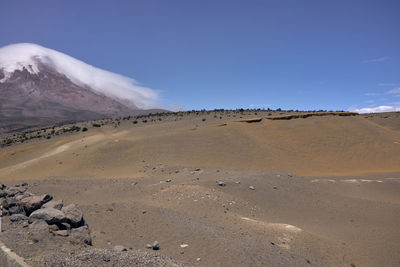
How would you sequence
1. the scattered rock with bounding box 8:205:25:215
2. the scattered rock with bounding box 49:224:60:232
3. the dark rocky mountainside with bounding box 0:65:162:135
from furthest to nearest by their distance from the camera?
the dark rocky mountainside with bounding box 0:65:162:135, the scattered rock with bounding box 8:205:25:215, the scattered rock with bounding box 49:224:60:232

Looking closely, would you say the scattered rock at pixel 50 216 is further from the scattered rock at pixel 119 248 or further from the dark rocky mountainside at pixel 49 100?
the dark rocky mountainside at pixel 49 100

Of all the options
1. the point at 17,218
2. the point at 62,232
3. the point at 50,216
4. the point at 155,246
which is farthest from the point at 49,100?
the point at 155,246

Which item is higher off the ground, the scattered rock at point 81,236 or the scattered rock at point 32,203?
the scattered rock at point 32,203

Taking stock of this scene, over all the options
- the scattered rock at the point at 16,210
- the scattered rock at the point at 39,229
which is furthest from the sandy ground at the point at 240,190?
Result: the scattered rock at the point at 16,210

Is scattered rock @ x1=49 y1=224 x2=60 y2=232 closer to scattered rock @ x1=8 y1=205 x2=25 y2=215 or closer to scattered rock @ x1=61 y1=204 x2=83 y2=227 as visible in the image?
scattered rock @ x1=61 y1=204 x2=83 y2=227

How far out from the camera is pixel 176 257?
538 cm

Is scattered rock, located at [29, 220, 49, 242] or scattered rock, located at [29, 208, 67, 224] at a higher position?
scattered rock, located at [29, 208, 67, 224]

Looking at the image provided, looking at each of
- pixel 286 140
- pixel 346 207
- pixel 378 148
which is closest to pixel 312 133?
pixel 286 140

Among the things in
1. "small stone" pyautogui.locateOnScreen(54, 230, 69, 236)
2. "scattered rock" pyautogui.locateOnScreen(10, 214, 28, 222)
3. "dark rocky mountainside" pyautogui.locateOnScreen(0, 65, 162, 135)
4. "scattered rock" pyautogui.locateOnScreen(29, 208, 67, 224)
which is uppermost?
"dark rocky mountainside" pyautogui.locateOnScreen(0, 65, 162, 135)

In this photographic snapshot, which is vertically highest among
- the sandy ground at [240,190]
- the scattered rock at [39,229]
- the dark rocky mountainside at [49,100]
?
the dark rocky mountainside at [49,100]

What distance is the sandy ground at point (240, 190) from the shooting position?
20.9ft

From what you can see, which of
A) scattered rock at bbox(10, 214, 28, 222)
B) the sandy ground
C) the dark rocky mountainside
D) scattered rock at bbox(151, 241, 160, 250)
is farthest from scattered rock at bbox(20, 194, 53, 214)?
the dark rocky mountainside

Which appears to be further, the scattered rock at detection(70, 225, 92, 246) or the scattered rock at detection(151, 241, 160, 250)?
the scattered rock at detection(151, 241, 160, 250)

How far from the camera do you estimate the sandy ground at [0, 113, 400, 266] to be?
636 cm
